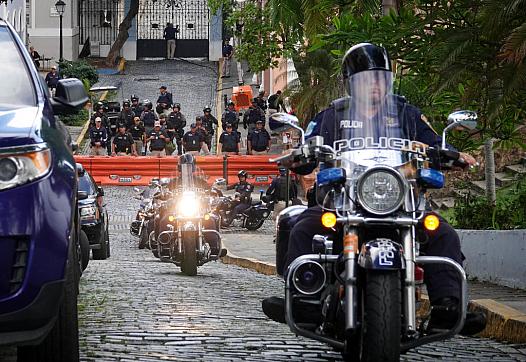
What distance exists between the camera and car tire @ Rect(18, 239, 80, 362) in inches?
286

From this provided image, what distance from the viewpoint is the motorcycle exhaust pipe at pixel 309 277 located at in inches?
306

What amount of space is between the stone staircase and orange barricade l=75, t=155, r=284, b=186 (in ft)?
64.8

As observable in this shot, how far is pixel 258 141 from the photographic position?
46625 millimetres

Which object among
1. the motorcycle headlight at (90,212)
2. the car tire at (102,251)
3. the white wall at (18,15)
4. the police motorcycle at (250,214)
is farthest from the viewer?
the white wall at (18,15)

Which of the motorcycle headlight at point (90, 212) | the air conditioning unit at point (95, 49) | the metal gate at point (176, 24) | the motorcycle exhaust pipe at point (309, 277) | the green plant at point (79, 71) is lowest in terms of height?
the motorcycle exhaust pipe at point (309, 277)

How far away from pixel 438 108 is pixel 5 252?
10032 millimetres

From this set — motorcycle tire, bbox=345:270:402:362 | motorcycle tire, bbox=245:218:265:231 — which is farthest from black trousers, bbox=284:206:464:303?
motorcycle tire, bbox=245:218:265:231

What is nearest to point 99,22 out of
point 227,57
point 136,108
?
point 227,57

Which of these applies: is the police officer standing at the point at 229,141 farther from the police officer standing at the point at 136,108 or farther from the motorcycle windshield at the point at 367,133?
the motorcycle windshield at the point at 367,133

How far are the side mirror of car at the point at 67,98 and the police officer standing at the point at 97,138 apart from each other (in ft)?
127

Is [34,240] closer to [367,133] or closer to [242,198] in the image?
[367,133]

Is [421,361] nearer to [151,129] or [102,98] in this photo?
[151,129]

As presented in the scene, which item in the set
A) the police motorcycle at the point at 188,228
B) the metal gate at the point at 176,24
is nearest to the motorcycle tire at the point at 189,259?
the police motorcycle at the point at 188,228

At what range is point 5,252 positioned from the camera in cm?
657
